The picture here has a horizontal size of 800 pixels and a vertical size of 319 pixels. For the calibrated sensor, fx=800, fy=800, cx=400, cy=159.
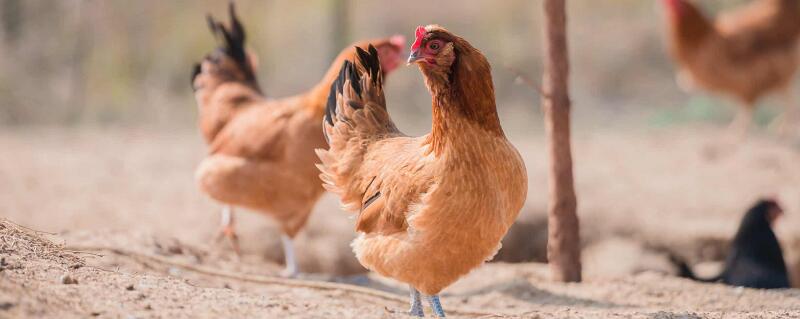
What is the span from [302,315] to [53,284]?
3.34 ft

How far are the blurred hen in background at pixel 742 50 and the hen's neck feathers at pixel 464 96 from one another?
672cm

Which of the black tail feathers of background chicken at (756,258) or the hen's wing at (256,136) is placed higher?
the hen's wing at (256,136)

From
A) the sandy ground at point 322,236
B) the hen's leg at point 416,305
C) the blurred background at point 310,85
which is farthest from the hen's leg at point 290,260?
the hen's leg at point 416,305

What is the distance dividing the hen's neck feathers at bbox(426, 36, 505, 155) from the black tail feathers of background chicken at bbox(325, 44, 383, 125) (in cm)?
82

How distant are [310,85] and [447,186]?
9875 mm

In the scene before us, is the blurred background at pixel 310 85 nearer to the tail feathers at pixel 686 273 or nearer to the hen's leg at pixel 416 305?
the tail feathers at pixel 686 273

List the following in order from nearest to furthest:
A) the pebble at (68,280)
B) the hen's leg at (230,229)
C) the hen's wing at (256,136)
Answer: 1. the pebble at (68,280)
2. the hen's wing at (256,136)
3. the hen's leg at (230,229)

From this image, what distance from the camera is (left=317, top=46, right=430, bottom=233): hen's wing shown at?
3.80 meters

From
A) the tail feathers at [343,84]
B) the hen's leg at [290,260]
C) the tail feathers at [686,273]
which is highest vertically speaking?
the tail feathers at [343,84]

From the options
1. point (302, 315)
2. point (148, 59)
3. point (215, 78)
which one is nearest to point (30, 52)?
point (148, 59)

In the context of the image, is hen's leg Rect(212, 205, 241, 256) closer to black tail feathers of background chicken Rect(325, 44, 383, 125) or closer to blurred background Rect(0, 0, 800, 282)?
blurred background Rect(0, 0, 800, 282)

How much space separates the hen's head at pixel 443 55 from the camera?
3498mm

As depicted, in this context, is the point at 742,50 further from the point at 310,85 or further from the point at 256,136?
the point at 310,85

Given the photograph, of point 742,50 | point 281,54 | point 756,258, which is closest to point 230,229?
point 756,258
